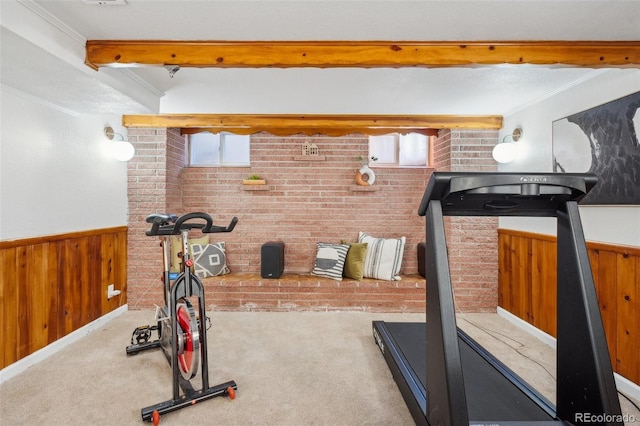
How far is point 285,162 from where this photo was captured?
4.24 m

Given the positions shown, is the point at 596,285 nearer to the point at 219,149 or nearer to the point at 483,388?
the point at 483,388

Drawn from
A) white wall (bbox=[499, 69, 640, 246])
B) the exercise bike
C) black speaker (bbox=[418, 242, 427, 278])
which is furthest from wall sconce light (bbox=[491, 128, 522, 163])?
the exercise bike

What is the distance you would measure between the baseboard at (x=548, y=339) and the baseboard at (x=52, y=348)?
406 cm

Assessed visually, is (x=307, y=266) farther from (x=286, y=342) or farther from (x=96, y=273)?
(x=96, y=273)

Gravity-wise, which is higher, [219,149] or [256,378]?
[219,149]

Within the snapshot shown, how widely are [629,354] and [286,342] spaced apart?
8.30ft

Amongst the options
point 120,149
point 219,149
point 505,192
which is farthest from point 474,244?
point 120,149

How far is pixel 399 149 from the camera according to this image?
14.1 feet

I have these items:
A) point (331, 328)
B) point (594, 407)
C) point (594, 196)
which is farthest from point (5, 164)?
point (594, 196)

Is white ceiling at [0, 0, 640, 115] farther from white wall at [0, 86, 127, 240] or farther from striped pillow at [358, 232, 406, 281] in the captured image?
striped pillow at [358, 232, 406, 281]

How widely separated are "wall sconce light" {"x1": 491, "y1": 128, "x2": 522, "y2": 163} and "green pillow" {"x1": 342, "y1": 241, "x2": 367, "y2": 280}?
176cm

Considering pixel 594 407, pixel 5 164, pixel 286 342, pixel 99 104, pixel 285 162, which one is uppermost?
pixel 99 104

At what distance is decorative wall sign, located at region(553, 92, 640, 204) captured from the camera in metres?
2.12

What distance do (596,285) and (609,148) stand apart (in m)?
1.00
